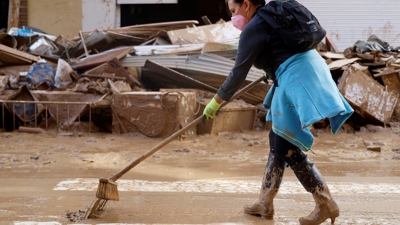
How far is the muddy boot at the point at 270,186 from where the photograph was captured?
3.73m

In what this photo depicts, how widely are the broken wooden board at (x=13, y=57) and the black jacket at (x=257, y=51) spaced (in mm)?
6998

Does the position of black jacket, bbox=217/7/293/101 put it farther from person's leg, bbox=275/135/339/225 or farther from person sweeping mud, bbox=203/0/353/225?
person's leg, bbox=275/135/339/225

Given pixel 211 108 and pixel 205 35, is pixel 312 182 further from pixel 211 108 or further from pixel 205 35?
pixel 205 35

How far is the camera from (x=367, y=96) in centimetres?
867

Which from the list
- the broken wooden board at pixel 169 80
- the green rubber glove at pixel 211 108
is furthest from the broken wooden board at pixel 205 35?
the green rubber glove at pixel 211 108

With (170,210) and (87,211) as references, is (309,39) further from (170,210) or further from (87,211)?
(87,211)

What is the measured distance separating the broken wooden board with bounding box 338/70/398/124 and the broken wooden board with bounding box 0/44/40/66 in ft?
19.5

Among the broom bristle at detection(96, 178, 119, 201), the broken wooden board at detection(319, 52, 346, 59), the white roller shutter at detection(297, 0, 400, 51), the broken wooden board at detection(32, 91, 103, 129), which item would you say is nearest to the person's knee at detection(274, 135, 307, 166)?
the broom bristle at detection(96, 178, 119, 201)

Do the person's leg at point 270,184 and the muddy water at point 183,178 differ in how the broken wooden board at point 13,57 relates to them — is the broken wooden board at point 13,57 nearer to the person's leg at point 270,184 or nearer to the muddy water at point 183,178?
the muddy water at point 183,178

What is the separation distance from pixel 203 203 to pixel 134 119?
373cm

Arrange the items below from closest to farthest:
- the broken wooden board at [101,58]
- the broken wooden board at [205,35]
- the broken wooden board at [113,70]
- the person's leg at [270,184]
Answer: the person's leg at [270,184] < the broken wooden board at [113,70] < the broken wooden board at [101,58] < the broken wooden board at [205,35]

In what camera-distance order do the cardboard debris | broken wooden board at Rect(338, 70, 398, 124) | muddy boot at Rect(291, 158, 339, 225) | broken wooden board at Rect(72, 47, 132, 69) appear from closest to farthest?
1. muddy boot at Rect(291, 158, 339, 225)
2. the cardboard debris
3. broken wooden board at Rect(338, 70, 398, 124)
4. broken wooden board at Rect(72, 47, 132, 69)

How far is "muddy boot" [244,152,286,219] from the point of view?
3732 mm

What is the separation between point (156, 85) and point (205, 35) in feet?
7.05
